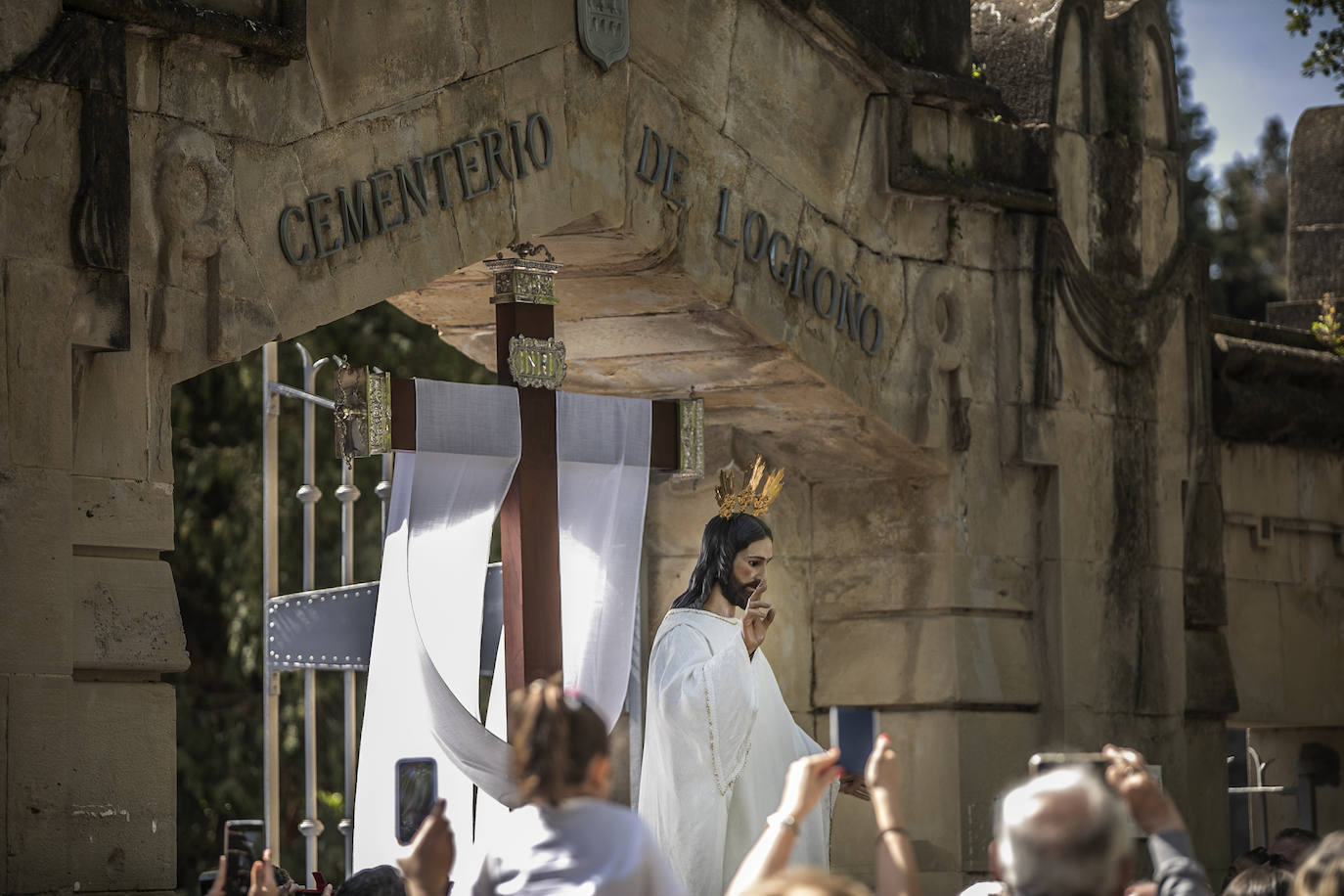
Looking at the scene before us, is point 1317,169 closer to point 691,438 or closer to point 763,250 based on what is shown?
point 763,250

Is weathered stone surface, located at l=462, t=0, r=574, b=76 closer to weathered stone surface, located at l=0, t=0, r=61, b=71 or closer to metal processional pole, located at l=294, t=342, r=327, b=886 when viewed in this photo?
metal processional pole, located at l=294, t=342, r=327, b=886

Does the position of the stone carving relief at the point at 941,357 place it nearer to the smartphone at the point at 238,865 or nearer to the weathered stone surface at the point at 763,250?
the weathered stone surface at the point at 763,250

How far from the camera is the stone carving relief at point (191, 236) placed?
6.48 meters

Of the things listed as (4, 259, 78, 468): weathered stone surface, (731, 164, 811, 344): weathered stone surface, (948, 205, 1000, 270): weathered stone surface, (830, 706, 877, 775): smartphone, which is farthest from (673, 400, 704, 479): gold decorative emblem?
(4, 259, 78, 468): weathered stone surface

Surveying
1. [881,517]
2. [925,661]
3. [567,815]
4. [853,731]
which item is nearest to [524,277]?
[853,731]

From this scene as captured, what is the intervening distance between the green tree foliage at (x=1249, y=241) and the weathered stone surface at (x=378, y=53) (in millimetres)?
14621

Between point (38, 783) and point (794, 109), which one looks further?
point (794, 109)

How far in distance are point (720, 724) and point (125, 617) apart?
217cm

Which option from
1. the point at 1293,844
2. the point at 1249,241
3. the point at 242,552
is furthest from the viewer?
the point at 1249,241

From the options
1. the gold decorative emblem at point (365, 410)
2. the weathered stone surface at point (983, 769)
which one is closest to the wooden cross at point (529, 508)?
the gold decorative emblem at point (365, 410)

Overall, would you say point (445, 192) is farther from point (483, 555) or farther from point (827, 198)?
point (827, 198)

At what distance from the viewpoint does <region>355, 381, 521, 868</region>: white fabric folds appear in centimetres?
741

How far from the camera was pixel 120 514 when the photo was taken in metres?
6.33

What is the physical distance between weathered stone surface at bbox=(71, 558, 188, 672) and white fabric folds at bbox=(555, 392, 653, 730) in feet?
6.28
